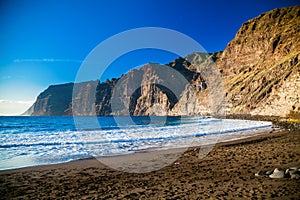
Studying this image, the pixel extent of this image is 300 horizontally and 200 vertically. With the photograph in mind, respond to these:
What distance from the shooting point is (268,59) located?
9669 cm

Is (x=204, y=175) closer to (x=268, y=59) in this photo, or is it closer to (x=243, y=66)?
(x=268, y=59)

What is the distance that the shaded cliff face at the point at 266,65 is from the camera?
56.5 metres

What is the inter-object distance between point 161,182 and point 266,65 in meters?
103

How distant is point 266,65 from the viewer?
3701 inches

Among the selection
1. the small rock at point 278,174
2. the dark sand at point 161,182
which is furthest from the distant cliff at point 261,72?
the small rock at point 278,174

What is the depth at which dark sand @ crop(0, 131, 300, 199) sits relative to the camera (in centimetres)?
602

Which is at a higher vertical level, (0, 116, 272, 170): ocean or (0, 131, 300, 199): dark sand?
(0, 131, 300, 199): dark sand

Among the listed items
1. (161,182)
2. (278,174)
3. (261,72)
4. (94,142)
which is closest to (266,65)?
(261,72)

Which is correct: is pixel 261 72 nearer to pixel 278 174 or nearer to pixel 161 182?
pixel 278 174

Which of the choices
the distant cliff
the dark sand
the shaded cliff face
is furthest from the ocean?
the distant cliff

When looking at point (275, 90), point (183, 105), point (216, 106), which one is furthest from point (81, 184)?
point (183, 105)

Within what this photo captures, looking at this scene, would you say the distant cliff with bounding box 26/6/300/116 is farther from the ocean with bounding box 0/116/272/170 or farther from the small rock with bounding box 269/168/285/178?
the small rock with bounding box 269/168/285/178

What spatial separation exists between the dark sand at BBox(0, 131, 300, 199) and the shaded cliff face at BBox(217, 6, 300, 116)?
4563 centimetres

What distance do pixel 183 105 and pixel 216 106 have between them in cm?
6338
